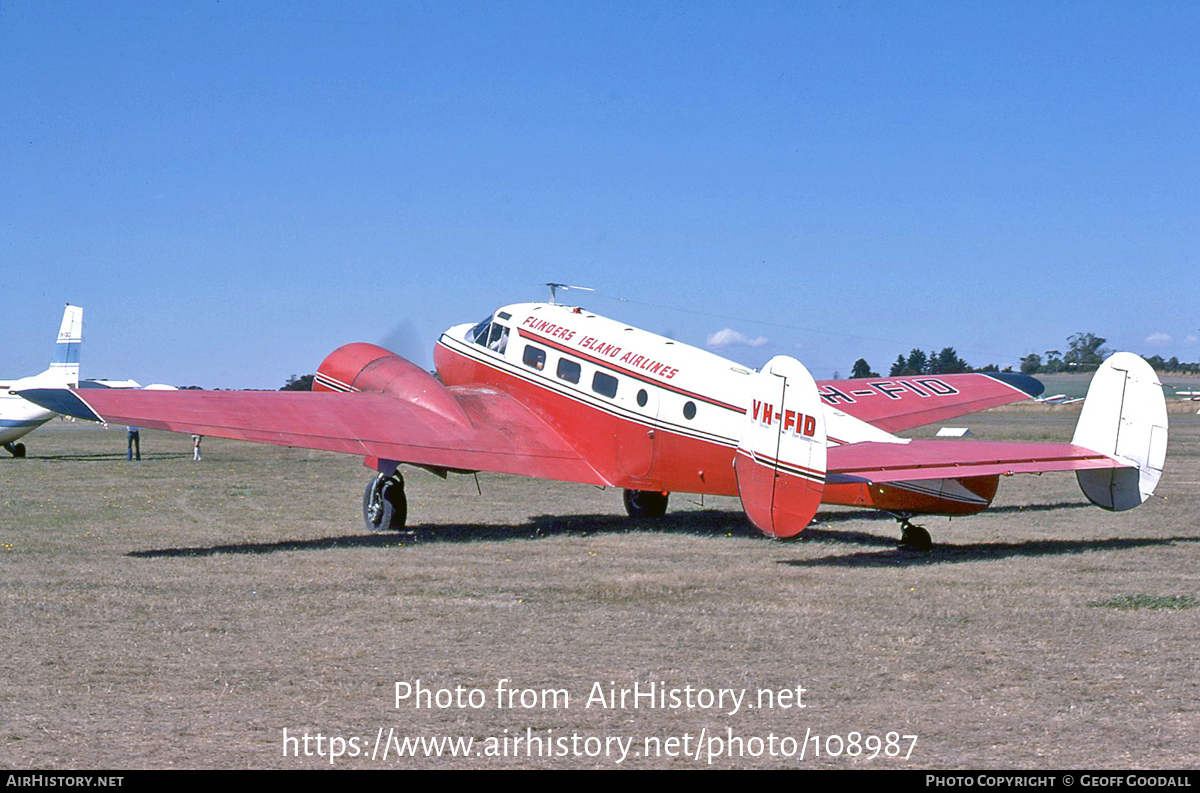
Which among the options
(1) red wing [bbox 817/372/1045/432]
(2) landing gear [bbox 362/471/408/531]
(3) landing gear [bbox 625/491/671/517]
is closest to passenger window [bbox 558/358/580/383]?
(3) landing gear [bbox 625/491/671/517]

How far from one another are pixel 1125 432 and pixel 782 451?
170 inches

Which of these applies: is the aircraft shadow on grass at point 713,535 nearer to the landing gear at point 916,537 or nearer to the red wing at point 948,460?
the landing gear at point 916,537

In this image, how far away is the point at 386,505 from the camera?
17.2m

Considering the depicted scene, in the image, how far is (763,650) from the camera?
8.84 metres

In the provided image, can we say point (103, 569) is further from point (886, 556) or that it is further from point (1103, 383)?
point (1103, 383)

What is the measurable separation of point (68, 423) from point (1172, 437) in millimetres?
92515

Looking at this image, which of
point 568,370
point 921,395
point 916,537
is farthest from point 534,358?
point 921,395

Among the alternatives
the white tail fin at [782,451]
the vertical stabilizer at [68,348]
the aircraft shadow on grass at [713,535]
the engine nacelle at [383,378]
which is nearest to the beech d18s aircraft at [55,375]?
the vertical stabilizer at [68,348]

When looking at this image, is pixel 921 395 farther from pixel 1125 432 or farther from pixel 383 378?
pixel 383 378

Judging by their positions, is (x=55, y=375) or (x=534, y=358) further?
(x=55, y=375)

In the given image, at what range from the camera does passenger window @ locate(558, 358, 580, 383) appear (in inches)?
690

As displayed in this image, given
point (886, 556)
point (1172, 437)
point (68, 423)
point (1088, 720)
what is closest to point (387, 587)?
point (886, 556)

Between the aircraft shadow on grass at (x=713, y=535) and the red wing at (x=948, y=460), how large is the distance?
135 centimetres

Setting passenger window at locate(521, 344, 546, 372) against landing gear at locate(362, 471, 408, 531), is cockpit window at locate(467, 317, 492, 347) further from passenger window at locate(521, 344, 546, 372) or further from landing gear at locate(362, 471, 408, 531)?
landing gear at locate(362, 471, 408, 531)
